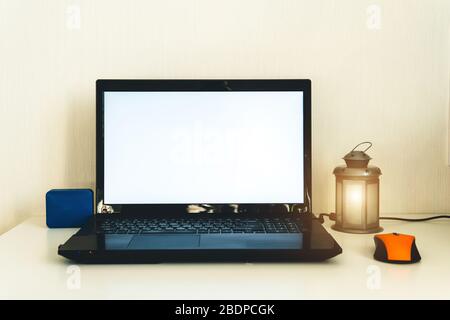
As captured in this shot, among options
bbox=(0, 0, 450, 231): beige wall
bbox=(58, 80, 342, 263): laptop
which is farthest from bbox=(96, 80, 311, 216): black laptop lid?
bbox=(0, 0, 450, 231): beige wall

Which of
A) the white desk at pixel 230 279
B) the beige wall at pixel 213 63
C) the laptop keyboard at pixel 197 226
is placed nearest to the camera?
the white desk at pixel 230 279

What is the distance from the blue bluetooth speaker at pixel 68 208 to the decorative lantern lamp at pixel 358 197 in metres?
0.55

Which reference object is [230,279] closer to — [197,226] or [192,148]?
[197,226]

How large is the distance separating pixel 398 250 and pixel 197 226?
376 millimetres

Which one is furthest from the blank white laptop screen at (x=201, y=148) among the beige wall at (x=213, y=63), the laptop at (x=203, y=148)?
the beige wall at (x=213, y=63)

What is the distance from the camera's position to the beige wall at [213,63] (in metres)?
1.19

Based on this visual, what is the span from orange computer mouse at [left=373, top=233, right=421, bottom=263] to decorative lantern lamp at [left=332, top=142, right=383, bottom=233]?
0.22 m

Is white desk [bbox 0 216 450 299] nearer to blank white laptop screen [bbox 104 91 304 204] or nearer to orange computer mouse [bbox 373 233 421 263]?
orange computer mouse [bbox 373 233 421 263]

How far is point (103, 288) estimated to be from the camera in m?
0.69

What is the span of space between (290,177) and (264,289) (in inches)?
17.3

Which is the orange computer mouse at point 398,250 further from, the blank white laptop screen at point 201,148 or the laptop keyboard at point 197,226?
the blank white laptop screen at point 201,148
